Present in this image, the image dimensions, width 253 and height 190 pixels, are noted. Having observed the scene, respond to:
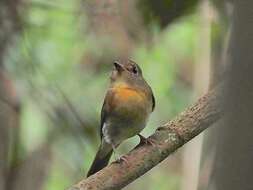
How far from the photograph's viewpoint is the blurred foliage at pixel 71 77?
12.8ft

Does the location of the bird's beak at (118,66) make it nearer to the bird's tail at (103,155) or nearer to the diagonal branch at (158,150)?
the bird's tail at (103,155)

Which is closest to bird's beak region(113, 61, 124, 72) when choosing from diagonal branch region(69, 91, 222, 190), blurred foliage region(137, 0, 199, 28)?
diagonal branch region(69, 91, 222, 190)

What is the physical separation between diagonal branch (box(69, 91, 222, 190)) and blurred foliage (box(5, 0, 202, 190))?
177cm

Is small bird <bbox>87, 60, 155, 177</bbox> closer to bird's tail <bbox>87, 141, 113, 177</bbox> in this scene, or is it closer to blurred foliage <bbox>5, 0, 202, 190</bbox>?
bird's tail <bbox>87, 141, 113, 177</bbox>

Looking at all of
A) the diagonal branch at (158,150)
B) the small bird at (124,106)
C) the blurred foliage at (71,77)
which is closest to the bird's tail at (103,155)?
the small bird at (124,106)

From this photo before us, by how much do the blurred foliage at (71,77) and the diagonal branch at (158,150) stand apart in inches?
69.6

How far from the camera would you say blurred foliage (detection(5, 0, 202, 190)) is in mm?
3896

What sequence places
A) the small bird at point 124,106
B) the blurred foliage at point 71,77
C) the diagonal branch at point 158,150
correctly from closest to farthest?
the diagonal branch at point 158,150, the small bird at point 124,106, the blurred foliage at point 71,77

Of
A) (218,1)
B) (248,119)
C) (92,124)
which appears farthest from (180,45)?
(248,119)

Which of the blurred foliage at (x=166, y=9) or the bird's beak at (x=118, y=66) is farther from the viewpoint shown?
the bird's beak at (x=118, y=66)

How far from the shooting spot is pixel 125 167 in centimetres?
183

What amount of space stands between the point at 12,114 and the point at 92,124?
1.59 ft

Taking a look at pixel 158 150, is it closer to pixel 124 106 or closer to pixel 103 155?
pixel 124 106

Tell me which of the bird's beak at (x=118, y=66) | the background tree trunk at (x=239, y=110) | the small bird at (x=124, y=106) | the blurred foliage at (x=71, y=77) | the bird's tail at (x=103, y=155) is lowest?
the blurred foliage at (x=71, y=77)
